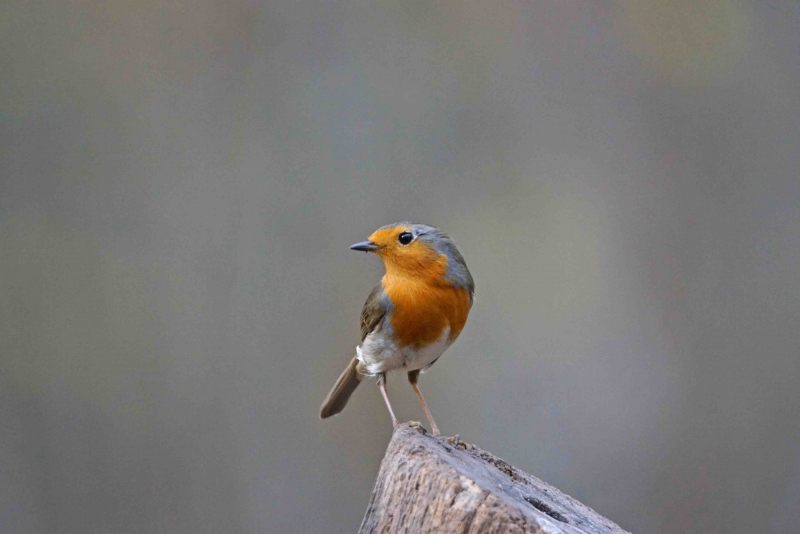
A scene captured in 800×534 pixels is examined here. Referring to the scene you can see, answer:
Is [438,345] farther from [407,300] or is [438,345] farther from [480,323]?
[480,323]

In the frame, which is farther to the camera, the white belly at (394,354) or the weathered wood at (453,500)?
the white belly at (394,354)

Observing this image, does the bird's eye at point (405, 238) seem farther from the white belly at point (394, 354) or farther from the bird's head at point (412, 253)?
the white belly at point (394, 354)

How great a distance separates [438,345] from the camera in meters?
2.09

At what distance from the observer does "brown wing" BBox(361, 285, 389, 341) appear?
210 centimetres

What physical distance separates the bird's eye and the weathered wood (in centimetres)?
67

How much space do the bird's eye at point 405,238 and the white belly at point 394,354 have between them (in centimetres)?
27

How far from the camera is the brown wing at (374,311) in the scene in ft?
6.89

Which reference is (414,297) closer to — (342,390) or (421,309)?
(421,309)

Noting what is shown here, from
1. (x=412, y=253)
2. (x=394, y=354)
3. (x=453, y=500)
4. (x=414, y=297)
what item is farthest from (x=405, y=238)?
(x=453, y=500)

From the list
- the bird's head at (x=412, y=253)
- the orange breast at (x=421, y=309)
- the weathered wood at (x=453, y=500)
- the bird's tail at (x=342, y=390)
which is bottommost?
the bird's tail at (x=342, y=390)

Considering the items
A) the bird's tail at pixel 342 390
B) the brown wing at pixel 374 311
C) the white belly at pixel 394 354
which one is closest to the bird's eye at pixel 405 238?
the brown wing at pixel 374 311

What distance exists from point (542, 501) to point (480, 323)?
187 centimetres

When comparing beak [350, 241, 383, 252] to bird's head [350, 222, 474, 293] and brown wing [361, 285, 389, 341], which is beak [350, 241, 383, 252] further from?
brown wing [361, 285, 389, 341]

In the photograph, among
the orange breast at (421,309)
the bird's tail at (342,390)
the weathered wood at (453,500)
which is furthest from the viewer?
the bird's tail at (342,390)
